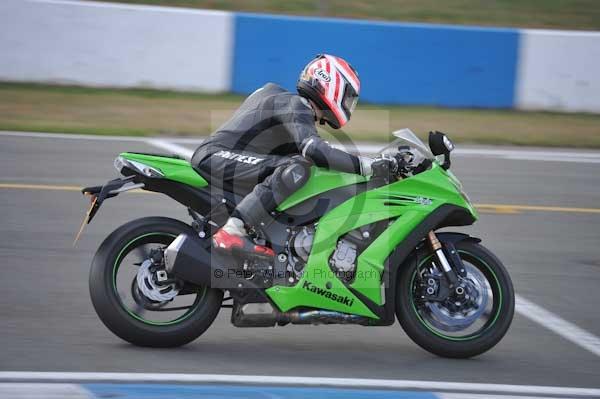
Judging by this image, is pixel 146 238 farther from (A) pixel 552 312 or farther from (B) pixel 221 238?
(A) pixel 552 312

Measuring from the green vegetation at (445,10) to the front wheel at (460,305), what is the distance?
1369cm

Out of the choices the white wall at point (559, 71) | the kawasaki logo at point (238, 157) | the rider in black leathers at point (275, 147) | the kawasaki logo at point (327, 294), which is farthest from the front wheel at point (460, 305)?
the white wall at point (559, 71)

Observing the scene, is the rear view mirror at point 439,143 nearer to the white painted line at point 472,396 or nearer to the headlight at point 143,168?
the white painted line at point 472,396

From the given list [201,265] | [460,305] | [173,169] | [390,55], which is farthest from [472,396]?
[390,55]

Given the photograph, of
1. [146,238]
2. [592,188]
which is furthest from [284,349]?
[592,188]

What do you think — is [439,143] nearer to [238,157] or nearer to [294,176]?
[294,176]

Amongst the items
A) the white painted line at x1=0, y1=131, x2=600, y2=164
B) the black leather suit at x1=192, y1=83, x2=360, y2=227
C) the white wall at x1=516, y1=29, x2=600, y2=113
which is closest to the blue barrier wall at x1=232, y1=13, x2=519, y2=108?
the white wall at x1=516, y1=29, x2=600, y2=113

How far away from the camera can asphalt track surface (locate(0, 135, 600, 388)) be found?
571 cm

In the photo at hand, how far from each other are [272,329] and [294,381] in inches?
41.3

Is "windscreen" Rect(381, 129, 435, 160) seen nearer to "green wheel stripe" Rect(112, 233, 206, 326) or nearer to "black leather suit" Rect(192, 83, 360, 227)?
"black leather suit" Rect(192, 83, 360, 227)

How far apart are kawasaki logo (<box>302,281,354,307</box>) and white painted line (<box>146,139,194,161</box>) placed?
20.8 feet

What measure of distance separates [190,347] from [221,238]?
0.73m

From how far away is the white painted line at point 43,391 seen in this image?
4988 mm

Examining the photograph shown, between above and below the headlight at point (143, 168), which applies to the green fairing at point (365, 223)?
Answer: below
